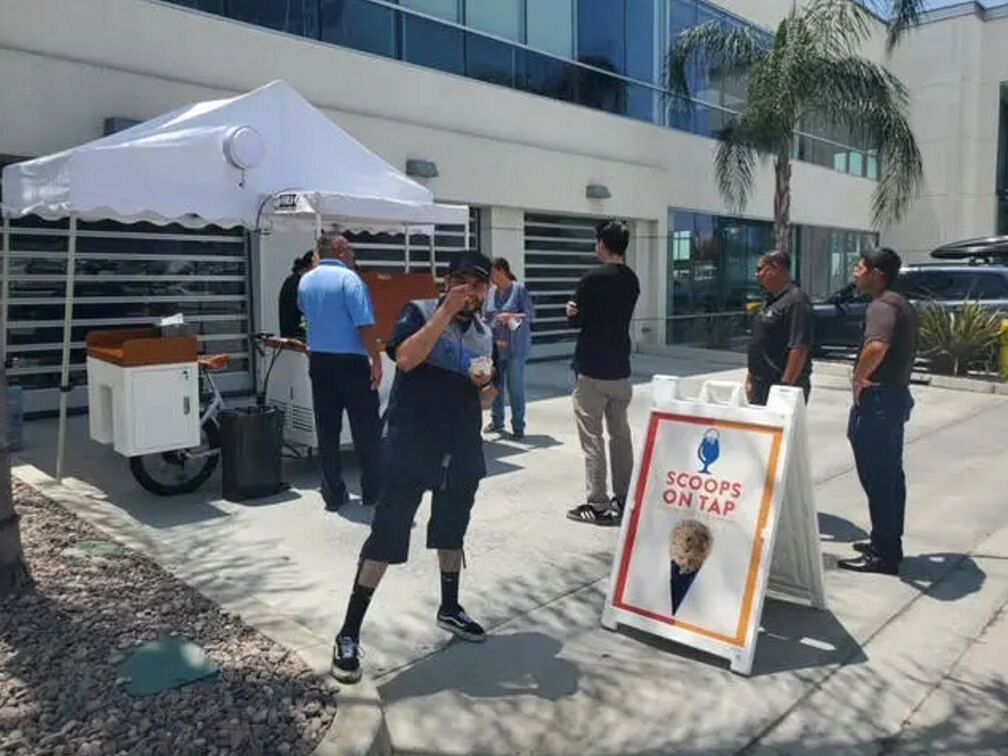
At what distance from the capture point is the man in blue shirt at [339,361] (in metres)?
6.00

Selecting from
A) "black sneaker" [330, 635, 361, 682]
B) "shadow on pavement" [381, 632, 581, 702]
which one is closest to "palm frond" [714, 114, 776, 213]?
"shadow on pavement" [381, 632, 581, 702]

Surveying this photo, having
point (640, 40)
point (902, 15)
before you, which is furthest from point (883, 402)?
point (640, 40)

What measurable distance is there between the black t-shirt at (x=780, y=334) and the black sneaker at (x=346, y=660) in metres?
3.29

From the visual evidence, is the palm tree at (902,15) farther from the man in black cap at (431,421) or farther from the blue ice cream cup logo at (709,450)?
the man in black cap at (431,421)

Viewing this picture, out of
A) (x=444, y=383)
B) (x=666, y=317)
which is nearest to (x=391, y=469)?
(x=444, y=383)

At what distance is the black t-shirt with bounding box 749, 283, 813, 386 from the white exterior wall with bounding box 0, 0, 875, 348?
23.6 feet

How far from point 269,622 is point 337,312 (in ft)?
7.83

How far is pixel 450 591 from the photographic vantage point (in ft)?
13.9

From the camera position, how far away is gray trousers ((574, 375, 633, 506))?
596 cm

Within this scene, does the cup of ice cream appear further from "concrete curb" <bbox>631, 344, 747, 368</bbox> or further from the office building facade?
"concrete curb" <bbox>631, 344, 747, 368</bbox>

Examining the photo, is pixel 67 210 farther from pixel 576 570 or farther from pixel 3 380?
pixel 576 570

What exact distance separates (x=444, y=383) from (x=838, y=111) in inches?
572

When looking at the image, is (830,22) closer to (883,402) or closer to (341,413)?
(883,402)

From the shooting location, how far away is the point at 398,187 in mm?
8703
